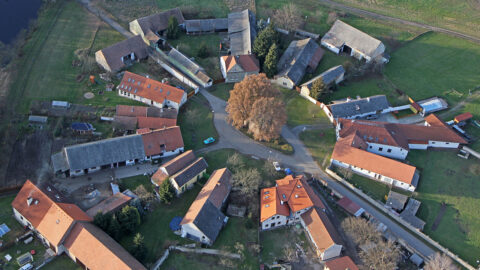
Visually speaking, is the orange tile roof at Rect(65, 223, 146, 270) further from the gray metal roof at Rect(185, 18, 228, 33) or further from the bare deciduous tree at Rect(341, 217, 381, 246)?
the gray metal roof at Rect(185, 18, 228, 33)

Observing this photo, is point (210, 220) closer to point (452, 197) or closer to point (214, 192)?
point (214, 192)

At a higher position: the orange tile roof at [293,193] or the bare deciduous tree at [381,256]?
the orange tile roof at [293,193]

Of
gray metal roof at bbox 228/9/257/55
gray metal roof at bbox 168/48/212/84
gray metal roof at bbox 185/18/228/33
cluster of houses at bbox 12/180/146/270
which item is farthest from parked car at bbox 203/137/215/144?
gray metal roof at bbox 185/18/228/33

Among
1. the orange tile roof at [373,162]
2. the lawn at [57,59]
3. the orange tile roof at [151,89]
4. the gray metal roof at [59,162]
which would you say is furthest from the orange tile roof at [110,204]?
the orange tile roof at [373,162]

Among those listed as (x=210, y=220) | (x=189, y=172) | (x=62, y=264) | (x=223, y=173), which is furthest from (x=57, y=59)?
(x=210, y=220)

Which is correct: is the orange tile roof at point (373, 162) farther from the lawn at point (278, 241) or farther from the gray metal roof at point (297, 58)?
the gray metal roof at point (297, 58)

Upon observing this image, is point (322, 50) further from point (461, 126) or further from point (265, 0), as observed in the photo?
point (461, 126)

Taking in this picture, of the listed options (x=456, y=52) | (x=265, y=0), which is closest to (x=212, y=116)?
(x=265, y=0)
